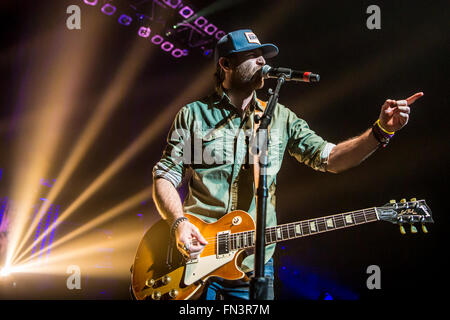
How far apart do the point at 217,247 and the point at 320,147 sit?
3.12 feet

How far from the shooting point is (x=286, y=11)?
5.14m

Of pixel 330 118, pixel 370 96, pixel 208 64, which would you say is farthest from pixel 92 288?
pixel 370 96

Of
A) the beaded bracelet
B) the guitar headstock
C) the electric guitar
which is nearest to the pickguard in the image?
the electric guitar

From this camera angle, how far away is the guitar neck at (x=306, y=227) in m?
2.13

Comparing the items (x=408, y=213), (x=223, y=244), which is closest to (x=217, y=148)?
(x=223, y=244)

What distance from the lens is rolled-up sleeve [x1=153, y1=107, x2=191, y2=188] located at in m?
2.64

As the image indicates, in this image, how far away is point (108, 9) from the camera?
5059 millimetres

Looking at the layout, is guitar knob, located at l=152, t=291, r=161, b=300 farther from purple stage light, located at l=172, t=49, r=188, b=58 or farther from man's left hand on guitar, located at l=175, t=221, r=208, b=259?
purple stage light, located at l=172, t=49, r=188, b=58

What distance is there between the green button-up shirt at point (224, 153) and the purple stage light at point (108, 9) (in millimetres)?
3120

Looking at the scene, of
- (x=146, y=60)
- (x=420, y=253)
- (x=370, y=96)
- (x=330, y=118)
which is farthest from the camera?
(x=146, y=60)

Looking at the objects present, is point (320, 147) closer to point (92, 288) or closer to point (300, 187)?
point (300, 187)

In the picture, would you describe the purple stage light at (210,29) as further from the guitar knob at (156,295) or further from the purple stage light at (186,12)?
the guitar knob at (156,295)

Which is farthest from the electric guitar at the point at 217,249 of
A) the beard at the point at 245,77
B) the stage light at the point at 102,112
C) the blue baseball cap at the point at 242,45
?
the stage light at the point at 102,112

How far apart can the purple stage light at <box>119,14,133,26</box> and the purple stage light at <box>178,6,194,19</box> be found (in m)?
0.76
